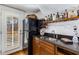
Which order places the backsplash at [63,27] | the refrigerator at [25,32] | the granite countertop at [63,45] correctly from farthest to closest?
the refrigerator at [25,32], the backsplash at [63,27], the granite countertop at [63,45]

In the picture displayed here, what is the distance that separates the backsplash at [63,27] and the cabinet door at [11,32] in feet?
1.55

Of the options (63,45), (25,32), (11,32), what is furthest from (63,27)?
(11,32)

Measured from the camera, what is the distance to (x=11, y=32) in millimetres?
1766

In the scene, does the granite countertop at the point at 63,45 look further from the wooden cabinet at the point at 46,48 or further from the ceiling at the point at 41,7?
the ceiling at the point at 41,7

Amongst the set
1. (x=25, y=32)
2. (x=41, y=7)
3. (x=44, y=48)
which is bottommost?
(x=44, y=48)

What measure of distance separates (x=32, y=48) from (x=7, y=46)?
375 mm


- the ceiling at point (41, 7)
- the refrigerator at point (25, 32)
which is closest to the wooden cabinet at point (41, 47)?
the refrigerator at point (25, 32)

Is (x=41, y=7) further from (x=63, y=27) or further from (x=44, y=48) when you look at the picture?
(x=44, y=48)

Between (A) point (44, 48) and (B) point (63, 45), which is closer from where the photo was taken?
(B) point (63, 45)

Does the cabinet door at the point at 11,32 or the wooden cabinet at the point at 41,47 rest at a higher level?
the cabinet door at the point at 11,32

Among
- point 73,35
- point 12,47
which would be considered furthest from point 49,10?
point 12,47

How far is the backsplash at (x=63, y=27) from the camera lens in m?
1.68

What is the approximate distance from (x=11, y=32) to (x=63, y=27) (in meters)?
0.78
